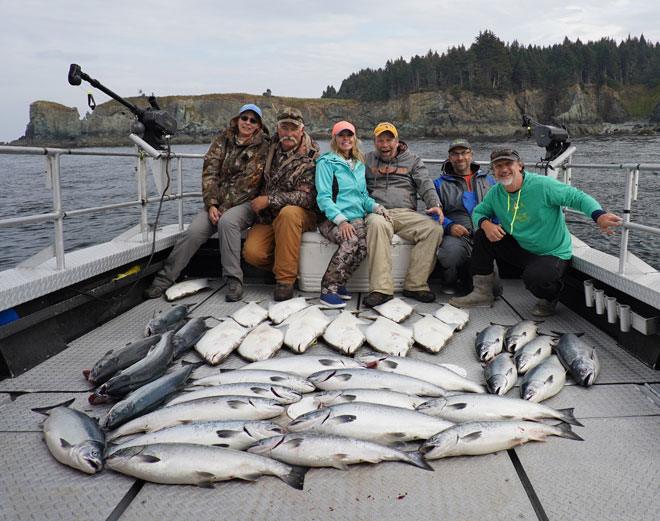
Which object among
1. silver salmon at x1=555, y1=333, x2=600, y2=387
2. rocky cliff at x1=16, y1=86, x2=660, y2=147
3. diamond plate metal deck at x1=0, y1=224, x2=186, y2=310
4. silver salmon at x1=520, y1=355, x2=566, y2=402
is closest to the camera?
silver salmon at x1=520, y1=355, x2=566, y2=402

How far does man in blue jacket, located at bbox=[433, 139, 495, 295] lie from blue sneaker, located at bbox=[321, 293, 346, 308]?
1.04 meters

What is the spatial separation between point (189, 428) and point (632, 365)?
8.72 ft

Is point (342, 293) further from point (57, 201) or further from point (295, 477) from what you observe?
point (295, 477)

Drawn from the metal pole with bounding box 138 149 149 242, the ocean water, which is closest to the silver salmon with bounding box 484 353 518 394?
the metal pole with bounding box 138 149 149 242

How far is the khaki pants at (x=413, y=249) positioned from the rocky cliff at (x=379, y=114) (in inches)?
2627

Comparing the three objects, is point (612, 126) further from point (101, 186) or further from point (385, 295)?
point (385, 295)

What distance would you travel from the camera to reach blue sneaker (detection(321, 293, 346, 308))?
404 cm

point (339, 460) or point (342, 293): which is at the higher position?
point (342, 293)

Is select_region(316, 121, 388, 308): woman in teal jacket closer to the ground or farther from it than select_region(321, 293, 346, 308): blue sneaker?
farther from it

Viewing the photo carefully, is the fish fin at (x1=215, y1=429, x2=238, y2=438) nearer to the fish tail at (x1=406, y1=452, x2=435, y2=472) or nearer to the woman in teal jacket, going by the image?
the fish tail at (x1=406, y1=452, x2=435, y2=472)

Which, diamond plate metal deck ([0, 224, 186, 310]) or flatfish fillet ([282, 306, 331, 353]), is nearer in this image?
diamond plate metal deck ([0, 224, 186, 310])

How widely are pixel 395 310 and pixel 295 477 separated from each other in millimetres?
2000

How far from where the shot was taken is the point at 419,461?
2062 millimetres

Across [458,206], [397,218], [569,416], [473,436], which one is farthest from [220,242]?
[569,416]
